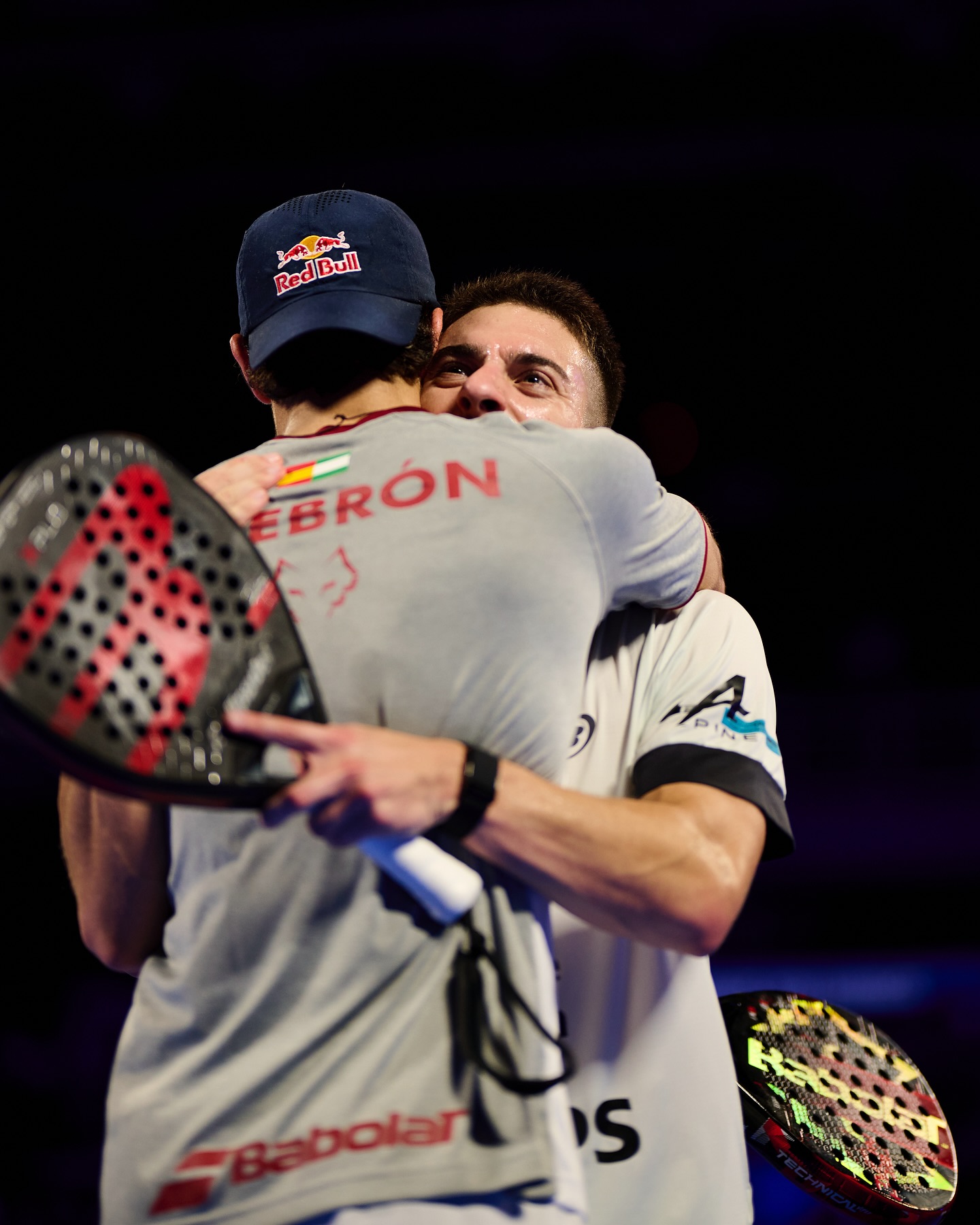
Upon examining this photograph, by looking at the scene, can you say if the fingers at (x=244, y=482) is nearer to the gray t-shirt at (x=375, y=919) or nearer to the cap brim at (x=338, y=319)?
the gray t-shirt at (x=375, y=919)

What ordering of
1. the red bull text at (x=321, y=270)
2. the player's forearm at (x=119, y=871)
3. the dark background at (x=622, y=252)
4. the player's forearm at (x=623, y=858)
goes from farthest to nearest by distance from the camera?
1. the dark background at (x=622, y=252)
2. the red bull text at (x=321, y=270)
3. the player's forearm at (x=119, y=871)
4. the player's forearm at (x=623, y=858)

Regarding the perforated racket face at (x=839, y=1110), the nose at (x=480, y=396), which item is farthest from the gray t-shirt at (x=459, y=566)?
the perforated racket face at (x=839, y=1110)

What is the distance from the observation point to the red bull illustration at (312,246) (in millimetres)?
1477

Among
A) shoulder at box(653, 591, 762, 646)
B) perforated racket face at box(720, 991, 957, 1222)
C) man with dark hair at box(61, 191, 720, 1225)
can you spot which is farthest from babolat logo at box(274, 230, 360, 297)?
perforated racket face at box(720, 991, 957, 1222)

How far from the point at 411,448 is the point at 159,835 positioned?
50cm

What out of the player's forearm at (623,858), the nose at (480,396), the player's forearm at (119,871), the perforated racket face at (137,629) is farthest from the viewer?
the nose at (480,396)

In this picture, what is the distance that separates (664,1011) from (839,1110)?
1.44ft

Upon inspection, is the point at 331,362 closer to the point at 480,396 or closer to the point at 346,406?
the point at 346,406

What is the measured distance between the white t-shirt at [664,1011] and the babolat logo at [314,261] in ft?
2.24

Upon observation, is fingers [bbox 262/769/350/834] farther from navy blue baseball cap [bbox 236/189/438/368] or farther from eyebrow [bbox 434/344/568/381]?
eyebrow [bbox 434/344/568/381]

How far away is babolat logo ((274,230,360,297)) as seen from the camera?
57.6 inches

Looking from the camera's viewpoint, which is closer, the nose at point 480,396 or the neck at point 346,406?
the neck at point 346,406

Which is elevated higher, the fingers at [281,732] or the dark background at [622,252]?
the dark background at [622,252]

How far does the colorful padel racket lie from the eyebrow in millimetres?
991
